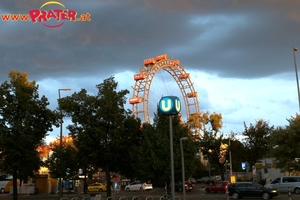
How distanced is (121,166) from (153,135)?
457cm

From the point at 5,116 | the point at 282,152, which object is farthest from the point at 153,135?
the point at 282,152

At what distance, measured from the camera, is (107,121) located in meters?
34.4

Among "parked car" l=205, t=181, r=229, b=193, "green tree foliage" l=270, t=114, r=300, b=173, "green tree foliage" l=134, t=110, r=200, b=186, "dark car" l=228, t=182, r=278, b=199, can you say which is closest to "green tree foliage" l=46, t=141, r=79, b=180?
"green tree foliage" l=134, t=110, r=200, b=186

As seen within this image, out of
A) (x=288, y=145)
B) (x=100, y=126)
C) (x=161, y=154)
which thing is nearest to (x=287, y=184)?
(x=288, y=145)

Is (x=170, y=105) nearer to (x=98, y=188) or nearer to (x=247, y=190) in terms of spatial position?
(x=247, y=190)

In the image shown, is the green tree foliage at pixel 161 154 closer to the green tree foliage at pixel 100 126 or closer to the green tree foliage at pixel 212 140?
the green tree foliage at pixel 100 126

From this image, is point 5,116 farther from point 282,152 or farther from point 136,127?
point 282,152

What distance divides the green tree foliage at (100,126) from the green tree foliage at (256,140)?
36.0m

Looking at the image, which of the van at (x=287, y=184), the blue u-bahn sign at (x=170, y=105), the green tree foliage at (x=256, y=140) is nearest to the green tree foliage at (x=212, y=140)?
the green tree foliage at (x=256, y=140)

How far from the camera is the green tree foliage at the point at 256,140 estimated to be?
218 ft

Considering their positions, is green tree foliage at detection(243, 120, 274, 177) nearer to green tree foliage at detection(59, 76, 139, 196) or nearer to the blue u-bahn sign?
green tree foliage at detection(59, 76, 139, 196)

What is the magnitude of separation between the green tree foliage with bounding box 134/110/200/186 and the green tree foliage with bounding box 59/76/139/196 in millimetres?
1939

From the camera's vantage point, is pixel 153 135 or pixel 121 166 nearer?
pixel 153 135

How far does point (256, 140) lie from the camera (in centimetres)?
6675
